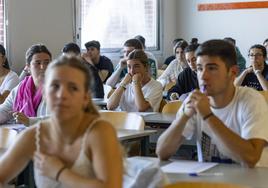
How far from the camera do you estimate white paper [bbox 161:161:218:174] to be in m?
2.55

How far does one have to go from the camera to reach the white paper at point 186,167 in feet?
8.38

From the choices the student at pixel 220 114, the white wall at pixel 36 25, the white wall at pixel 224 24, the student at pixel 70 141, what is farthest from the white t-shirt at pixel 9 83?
the white wall at pixel 224 24

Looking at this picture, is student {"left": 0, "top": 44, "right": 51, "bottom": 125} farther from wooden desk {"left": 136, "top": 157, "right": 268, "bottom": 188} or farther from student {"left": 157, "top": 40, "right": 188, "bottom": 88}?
student {"left": 157, "top": 40, "right": 188, "bottom": 88}

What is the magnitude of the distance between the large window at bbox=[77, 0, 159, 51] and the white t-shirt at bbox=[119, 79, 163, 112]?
3.71 meters

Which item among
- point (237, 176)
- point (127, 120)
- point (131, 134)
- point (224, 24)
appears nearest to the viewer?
point (237, 176)

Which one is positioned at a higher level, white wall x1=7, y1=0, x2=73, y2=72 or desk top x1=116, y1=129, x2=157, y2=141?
white wall x1=7, y1=0, x2=73, y2=72

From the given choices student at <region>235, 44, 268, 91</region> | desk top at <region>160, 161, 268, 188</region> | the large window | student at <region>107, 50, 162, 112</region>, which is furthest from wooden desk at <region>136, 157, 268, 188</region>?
the large window

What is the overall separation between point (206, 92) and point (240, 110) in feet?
0.64

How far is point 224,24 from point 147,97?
5993 millimetres

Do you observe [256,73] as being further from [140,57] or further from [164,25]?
[164,25]

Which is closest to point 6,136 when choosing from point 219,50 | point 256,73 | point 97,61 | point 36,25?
point 219,50

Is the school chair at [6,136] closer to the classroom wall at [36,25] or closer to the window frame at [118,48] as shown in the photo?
the classroom wall at [36,25]

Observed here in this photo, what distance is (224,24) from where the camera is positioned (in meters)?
10.9

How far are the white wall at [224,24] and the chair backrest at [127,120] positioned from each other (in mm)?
6835
